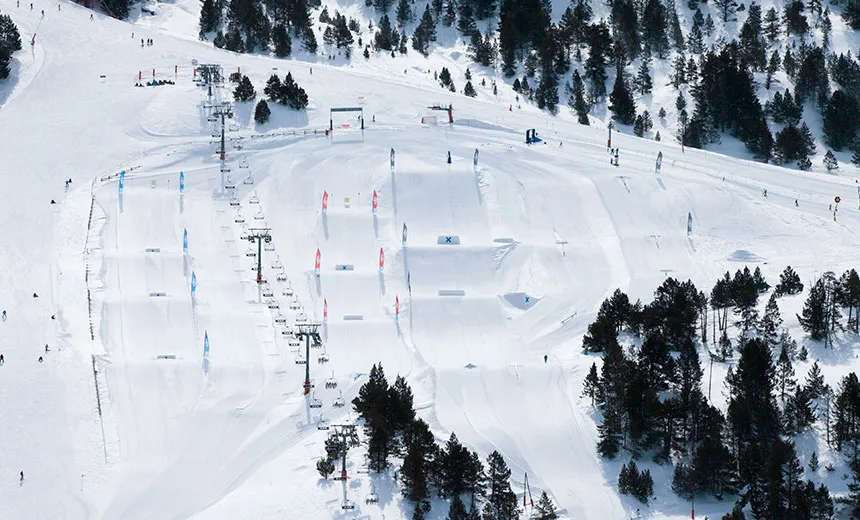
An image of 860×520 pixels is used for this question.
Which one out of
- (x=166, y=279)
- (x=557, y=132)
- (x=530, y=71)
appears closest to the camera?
(x=166, y=279)

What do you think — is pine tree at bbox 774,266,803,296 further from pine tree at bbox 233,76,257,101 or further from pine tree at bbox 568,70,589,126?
pine tree at bbox 233,76,257,101

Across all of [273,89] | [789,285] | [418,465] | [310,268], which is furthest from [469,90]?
[418,465]

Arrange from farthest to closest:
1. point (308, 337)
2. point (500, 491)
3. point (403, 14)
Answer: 1. point (403, 14)
2. point (308, 337)
3. point (500, 491)

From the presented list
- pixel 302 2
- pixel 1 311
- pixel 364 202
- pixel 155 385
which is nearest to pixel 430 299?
pixel 364 202

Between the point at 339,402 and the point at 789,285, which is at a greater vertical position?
the point at 789,285

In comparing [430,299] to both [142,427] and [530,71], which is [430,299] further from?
[530,71]

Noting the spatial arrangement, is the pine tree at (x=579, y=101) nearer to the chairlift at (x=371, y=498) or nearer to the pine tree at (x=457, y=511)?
the chairlift at (x=371, y=498)

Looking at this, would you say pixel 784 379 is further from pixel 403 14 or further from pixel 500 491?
pixel 403 14
